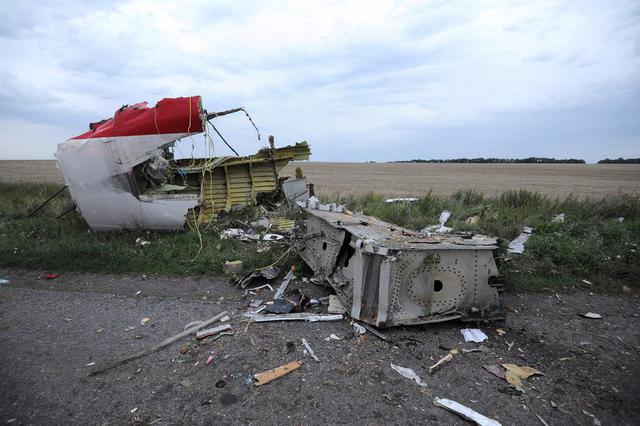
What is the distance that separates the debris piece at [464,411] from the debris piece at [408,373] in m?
0.24

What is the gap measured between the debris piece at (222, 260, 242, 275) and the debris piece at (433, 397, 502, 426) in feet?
12.2

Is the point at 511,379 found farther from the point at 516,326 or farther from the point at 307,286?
the point at 307,286

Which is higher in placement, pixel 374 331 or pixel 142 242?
pixel 142 242

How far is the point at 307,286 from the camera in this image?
210 inches

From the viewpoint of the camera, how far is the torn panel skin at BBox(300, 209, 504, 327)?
12.7ft

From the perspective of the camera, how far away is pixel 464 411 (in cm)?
271

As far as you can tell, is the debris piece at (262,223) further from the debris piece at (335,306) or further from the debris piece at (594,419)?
the debris piece at (594,419)

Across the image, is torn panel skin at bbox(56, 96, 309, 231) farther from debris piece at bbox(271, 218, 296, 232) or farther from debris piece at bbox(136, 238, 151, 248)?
debris piece at bbox(271, 218, 296, 232)

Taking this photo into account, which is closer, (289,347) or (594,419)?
(594,419)

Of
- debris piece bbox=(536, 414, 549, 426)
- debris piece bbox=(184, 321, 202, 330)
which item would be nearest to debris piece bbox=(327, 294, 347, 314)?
debris piece bbox=(184, 321, 202, 330)

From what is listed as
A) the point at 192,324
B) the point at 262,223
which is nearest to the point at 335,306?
the point at 192,324

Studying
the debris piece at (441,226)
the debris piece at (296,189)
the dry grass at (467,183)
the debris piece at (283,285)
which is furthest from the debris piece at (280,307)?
the dry grass at (467,183)

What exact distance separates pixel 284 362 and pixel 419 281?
5.70 ft

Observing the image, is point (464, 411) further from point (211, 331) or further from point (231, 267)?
point (231, 267)
